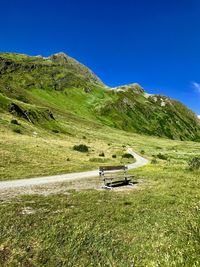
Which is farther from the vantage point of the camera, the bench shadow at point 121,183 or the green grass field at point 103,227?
the bench shadow at point 121,183

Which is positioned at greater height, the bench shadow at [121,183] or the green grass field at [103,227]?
the bench shadow at [121,183]

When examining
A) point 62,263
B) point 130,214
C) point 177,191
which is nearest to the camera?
point 62,263

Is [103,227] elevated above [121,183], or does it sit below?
below

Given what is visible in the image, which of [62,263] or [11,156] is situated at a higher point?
[11,156]

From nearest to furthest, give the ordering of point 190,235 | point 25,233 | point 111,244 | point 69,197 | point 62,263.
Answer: point 190,235 → point 62,263 → point 111,244 → point 25,233 → point 69,197

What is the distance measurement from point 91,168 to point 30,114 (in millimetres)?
59813

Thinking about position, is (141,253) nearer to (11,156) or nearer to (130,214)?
(130,214)

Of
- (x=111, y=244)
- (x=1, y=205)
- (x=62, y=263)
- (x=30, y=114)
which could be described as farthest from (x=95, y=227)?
(x=30, y=114)

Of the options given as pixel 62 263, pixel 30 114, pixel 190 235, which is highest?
pixel 30 114

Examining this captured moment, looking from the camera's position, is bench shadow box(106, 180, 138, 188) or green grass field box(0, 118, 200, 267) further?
bench shadow box(106, 180, 138, 188)

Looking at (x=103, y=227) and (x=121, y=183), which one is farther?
(x=121, y=183)

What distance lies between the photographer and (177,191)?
2175 centimetres

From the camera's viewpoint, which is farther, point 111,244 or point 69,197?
point 69,197

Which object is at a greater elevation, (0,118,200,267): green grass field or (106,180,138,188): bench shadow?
(106,180,138,188): bench shadow
